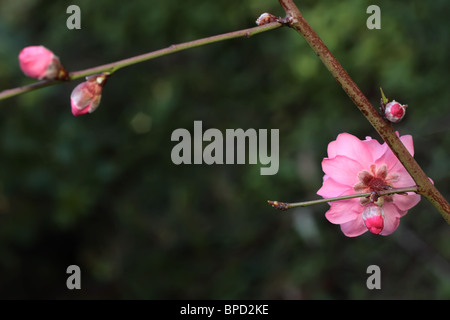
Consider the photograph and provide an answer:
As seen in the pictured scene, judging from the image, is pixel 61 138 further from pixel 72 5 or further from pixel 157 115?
pixel 72 5

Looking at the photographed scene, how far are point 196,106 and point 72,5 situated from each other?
0.72 meters

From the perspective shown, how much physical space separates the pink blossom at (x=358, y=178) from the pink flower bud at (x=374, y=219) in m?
0.02

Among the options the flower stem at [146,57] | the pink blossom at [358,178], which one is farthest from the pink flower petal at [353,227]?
the flower stem at [146,57]

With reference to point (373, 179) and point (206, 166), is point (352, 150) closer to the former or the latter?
point (373, 179)

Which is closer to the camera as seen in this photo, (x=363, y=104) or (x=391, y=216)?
(x=363, y=104)

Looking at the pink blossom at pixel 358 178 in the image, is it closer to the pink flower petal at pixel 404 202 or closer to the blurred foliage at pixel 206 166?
the pink flower petal at pixel 404 202

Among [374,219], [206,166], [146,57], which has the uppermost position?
[206,166]

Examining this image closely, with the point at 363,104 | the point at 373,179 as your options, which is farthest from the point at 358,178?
the point at 363,104

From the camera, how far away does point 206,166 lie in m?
2.16

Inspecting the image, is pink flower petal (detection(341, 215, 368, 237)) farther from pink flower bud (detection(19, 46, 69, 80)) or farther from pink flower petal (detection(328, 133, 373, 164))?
pink flower bud (detection(19, 46, 69, 80))

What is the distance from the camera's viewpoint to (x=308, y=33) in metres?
0.46

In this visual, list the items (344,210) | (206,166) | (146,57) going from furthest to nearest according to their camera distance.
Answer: (206,166), (344,210), (146,57)

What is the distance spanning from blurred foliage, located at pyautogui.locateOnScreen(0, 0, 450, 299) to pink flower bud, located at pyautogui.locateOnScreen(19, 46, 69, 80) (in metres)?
1.48

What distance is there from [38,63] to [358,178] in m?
0.32
